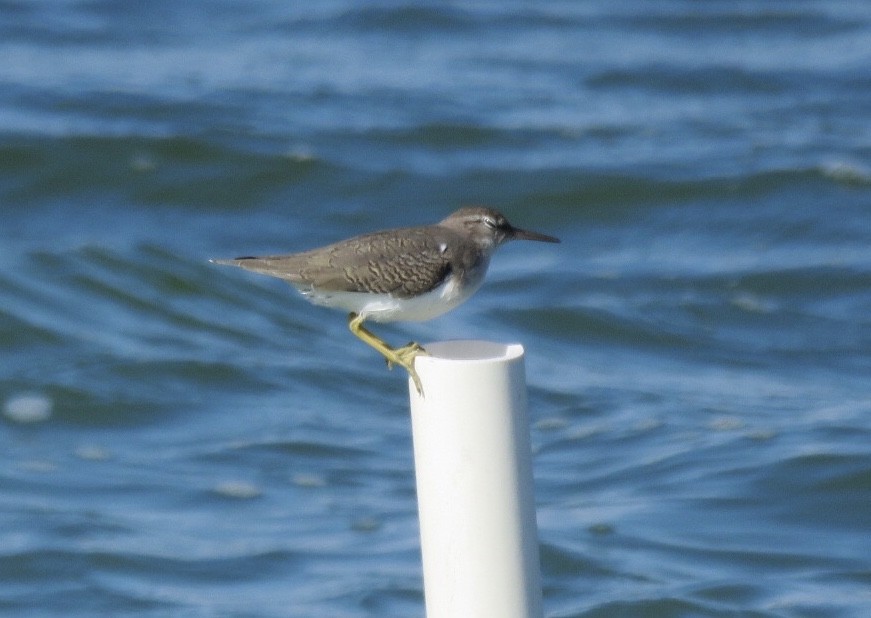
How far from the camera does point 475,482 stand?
426 cm

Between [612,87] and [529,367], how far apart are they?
7.40m

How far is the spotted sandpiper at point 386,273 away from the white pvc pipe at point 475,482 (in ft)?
2.69

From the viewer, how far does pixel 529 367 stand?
1256cm

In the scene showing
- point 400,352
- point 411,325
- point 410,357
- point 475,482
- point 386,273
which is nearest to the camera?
point 475,482

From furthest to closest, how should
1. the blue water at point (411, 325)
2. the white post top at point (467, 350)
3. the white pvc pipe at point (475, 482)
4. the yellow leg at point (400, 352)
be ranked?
the blue water at point (411, 325) < the yellow leg at point (400, 352) < the white post top at point (467, 350) < the white pvc pipe at point (475, 482)

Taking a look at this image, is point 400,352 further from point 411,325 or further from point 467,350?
point 411,325

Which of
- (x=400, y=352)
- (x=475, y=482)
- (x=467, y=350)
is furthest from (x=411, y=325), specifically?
(x=475, y=482)

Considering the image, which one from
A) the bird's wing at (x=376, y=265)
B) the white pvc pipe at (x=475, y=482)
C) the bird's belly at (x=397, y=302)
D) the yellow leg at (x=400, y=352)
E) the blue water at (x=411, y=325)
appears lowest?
the white pvc pipe at (x=475, y=482)

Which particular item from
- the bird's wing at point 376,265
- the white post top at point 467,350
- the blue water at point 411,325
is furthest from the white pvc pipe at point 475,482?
the blue water at point 411,325

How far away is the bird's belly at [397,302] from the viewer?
525cm

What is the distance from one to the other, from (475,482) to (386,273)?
1161 millimetres

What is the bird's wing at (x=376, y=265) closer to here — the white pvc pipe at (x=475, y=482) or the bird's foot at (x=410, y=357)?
the bird's foot at (x=410, y=357)

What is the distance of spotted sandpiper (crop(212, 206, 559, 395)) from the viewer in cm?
524

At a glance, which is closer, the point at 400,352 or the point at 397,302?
the point at 400,352
